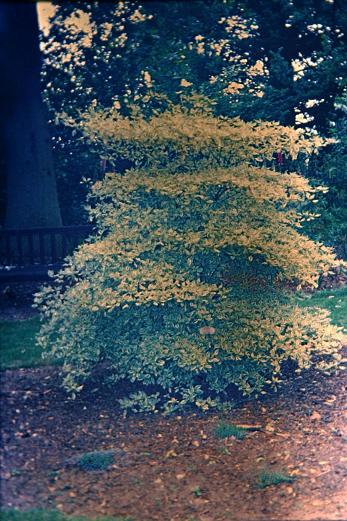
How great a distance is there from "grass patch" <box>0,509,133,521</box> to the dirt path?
0.21ft

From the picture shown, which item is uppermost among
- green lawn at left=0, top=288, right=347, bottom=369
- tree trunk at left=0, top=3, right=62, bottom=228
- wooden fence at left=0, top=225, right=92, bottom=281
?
tree trunk at left=0, top=3, right=62, bottom=228

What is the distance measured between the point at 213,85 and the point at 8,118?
2.67 meters

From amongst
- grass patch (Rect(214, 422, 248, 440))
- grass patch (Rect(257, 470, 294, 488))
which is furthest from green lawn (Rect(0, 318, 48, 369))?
grass patch (Rect(257, 470, 294, 488))

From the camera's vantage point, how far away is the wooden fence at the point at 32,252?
20.6 ft

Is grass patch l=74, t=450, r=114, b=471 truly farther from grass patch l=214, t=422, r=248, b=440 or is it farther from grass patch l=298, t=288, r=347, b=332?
grass patch l=298, t=288, r=347, b=332

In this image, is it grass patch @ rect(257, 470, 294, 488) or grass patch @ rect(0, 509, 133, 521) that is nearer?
grass patch @ rect(0, 509, 133, 521)

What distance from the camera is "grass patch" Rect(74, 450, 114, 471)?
3.70 meters

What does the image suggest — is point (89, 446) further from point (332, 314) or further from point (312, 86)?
point (312, 86)

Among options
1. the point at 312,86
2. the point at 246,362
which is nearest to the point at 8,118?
the point at 312,86

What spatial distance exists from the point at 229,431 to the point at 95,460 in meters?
1.02

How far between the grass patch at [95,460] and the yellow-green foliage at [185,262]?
0.73 meters

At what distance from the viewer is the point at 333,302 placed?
25.7 ft

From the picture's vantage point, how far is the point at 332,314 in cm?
716

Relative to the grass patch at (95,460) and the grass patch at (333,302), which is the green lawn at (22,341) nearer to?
the grass patch at (333,302)
